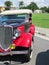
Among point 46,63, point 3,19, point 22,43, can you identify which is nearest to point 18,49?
point 22,43

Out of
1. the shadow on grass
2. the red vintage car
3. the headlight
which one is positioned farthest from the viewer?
the headlight

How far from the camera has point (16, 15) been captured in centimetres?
1404

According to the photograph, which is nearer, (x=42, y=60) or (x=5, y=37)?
(x=42, y=60)

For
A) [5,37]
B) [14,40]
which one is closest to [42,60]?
[14,40]

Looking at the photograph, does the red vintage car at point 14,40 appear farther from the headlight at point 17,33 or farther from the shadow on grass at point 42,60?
the shadow on grass at point 42,60

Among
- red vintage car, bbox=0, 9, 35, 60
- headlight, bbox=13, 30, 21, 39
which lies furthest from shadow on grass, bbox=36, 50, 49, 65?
headlight, bbox=13, 30, 21, 39

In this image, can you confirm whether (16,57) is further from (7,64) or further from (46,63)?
(46,63)

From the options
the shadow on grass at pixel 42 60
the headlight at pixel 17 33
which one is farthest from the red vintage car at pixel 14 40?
the shadow on grass at pixel 42 60

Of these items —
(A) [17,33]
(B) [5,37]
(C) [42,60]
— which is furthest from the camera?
(A) [17,33]

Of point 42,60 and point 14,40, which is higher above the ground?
point 14,40

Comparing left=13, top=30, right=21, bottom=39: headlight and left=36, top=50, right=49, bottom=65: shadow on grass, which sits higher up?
left=13, top=30, right=21, bottom=39: headlight

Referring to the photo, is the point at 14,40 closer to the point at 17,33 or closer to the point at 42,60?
the point at 17,33

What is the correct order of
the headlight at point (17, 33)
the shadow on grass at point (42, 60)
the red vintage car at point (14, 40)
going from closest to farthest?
1. the shadow on grass at point (42, 60)
2. the red vintage car at point (14, 40)
3. the headlight at point (17, 33)

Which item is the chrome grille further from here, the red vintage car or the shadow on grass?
the shadow on grass
